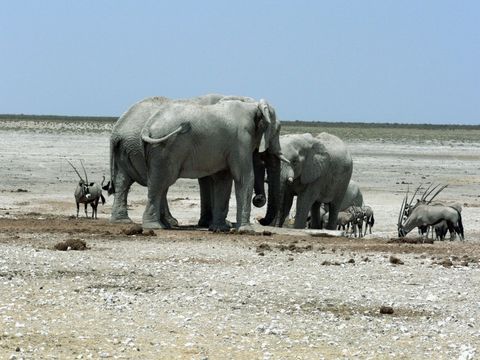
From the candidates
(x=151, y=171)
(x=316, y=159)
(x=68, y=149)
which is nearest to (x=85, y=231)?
(x=151, y=171)

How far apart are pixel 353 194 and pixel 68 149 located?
35.6m

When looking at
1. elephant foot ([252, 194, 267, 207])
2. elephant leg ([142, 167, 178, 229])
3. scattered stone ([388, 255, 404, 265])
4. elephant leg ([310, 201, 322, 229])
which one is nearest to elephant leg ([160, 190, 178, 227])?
elephant leg ([142, 167, 178, 229])

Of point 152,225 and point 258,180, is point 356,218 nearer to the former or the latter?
point 258,180

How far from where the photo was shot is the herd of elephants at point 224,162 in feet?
69.8

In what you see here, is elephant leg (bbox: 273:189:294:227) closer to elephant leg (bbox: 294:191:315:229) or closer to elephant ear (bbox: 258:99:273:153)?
elephant leg (bbox: 294:191:315:229)

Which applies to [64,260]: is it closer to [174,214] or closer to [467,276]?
[467,276]

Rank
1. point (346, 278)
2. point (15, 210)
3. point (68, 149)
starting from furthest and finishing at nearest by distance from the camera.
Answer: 1. point (68, 149)
2. point (15, 210)
3. point (346, 278)

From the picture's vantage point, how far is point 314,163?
24.4 meters

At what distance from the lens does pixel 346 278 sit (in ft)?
49.4

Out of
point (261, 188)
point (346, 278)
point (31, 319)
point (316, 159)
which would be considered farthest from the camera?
point (316, 159)

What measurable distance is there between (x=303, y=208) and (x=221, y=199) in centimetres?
266

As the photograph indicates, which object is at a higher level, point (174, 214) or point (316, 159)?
point (316, 159)

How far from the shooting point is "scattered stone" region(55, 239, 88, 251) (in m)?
17.2

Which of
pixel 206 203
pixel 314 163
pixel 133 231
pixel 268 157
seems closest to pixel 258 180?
pixel 268 157
